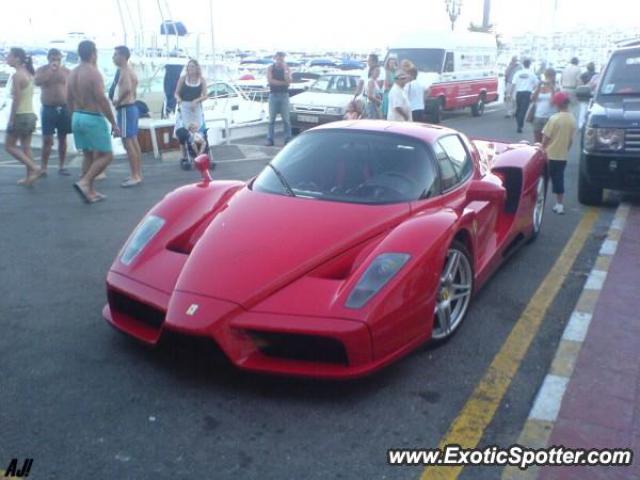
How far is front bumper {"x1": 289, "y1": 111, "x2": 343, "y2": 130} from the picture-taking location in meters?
15.1

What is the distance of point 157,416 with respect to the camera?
129 inches

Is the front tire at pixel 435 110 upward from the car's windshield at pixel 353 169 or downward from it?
downward

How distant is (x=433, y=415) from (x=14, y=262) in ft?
13.0

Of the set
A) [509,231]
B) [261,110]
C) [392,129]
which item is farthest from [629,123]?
[261,110]

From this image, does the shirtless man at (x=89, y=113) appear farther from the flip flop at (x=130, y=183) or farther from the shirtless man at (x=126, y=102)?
the flip flop at (x=130, y=183)

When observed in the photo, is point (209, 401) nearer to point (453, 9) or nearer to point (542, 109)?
point (542, 109)

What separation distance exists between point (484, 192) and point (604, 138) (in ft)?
12.5

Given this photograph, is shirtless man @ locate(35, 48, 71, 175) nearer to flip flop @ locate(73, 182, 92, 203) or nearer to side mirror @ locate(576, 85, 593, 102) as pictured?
flip flop @ locate(73, 182, 92, 203)

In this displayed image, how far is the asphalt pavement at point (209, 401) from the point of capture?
9.66 ft

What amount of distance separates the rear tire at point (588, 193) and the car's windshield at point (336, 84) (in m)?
8.82

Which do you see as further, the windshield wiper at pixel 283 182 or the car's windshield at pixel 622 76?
the car's windshield at pixel 622 76

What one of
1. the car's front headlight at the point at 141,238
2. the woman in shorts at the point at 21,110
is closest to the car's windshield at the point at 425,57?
the woman in shorts at the point at 21,110

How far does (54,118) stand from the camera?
30.5ft

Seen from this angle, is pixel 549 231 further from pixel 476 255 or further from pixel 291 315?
pixel 291 315
